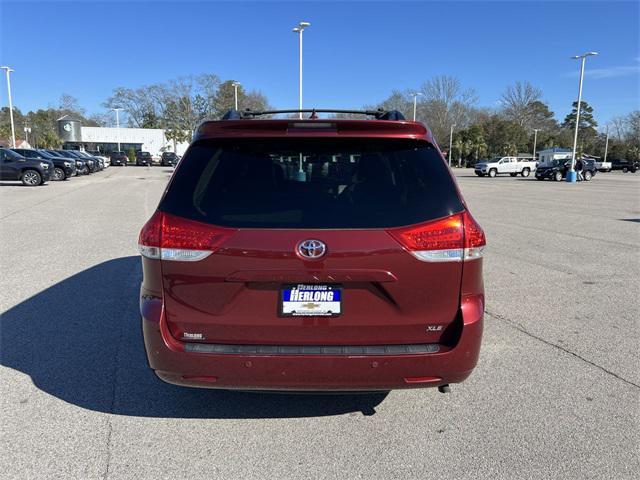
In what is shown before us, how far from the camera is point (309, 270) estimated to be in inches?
104

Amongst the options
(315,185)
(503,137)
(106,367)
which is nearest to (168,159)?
(503,137)

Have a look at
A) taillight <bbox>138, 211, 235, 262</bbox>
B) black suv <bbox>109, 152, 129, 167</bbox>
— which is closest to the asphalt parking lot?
taillight <bbox>138, 211, 235, 262</bbox>

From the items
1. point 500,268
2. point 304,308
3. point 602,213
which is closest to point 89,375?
point 304,308

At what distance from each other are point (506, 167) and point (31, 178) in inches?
1621

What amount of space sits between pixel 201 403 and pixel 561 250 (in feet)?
25.5

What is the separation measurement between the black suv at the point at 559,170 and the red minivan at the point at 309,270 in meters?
42.3

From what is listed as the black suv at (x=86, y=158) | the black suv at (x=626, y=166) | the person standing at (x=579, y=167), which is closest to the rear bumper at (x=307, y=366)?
the black suv at (x=86, y=158)

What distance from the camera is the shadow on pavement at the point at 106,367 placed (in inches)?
133

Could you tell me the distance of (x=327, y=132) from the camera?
281 cm

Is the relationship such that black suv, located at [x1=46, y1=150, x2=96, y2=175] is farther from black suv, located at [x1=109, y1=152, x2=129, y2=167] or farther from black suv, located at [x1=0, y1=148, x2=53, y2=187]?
black suv, located at [x1=109, y1=152, x2=129, y2=167]

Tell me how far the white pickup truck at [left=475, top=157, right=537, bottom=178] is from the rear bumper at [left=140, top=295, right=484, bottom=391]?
158 feet

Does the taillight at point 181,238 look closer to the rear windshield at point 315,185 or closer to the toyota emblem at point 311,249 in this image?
the rear windshield at point 315,185

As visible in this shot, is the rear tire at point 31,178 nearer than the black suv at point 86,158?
Yes

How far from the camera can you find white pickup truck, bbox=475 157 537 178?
4825 cm
